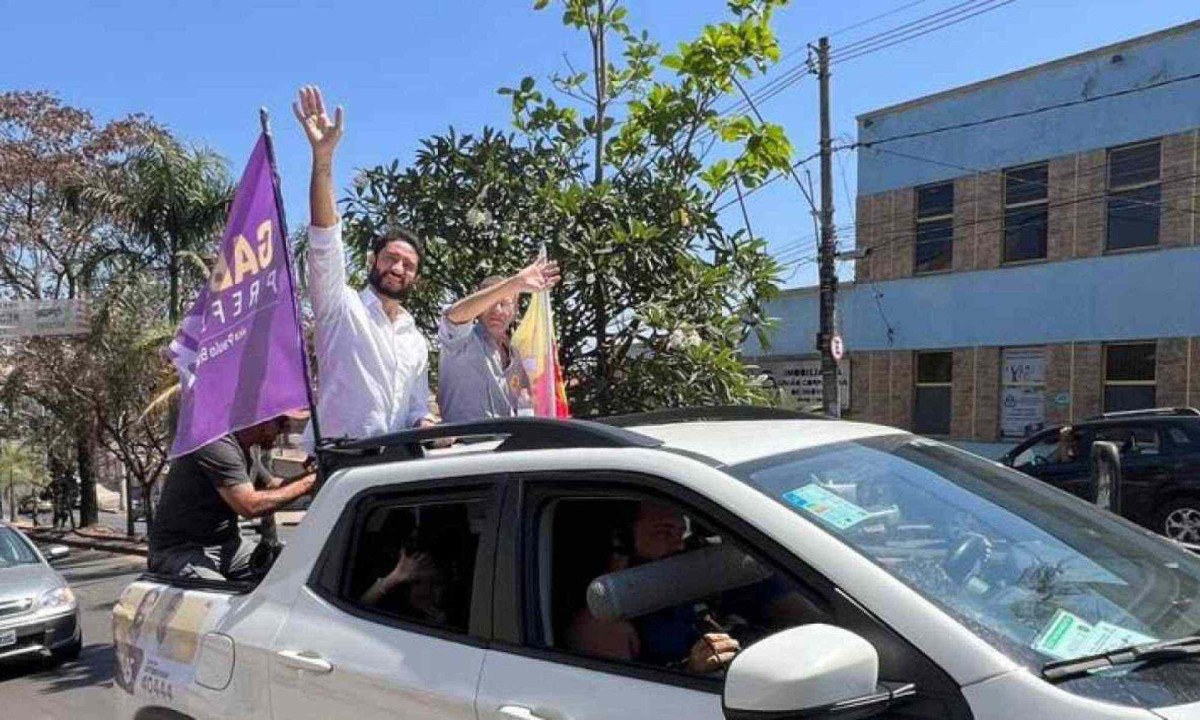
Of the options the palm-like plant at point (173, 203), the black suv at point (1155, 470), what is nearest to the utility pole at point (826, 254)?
the black suv at point (1155, 470)

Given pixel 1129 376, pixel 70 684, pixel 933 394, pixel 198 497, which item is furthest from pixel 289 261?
pixel 933 394

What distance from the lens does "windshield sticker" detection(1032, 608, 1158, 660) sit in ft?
5.83

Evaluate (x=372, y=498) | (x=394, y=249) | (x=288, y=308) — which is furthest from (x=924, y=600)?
(x=394, y=249)

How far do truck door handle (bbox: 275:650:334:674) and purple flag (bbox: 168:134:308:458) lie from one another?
990mm

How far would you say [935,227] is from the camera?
22656mm

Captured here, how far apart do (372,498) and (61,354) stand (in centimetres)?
1840

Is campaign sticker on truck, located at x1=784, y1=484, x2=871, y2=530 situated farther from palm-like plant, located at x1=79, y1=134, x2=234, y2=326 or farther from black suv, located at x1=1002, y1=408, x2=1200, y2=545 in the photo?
palm-like plant, located at x1=79, y1=134, x2=234, y2=326

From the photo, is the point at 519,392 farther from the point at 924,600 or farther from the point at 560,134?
the point at 924,600

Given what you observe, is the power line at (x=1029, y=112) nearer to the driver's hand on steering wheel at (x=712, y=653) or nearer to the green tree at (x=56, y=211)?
the green tree at (x=56, y=211)

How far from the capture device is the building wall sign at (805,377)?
2459 cm

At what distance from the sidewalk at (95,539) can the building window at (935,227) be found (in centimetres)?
→ 1697

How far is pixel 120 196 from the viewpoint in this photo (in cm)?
1862

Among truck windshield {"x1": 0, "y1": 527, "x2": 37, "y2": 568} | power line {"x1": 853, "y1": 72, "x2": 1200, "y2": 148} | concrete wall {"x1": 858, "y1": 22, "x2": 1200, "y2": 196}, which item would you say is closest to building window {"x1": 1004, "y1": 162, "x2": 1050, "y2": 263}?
concrete wall {"x1": 858, "y1": 22, "x2": 1200, "y2": 196}

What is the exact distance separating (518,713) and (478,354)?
8.07ft
